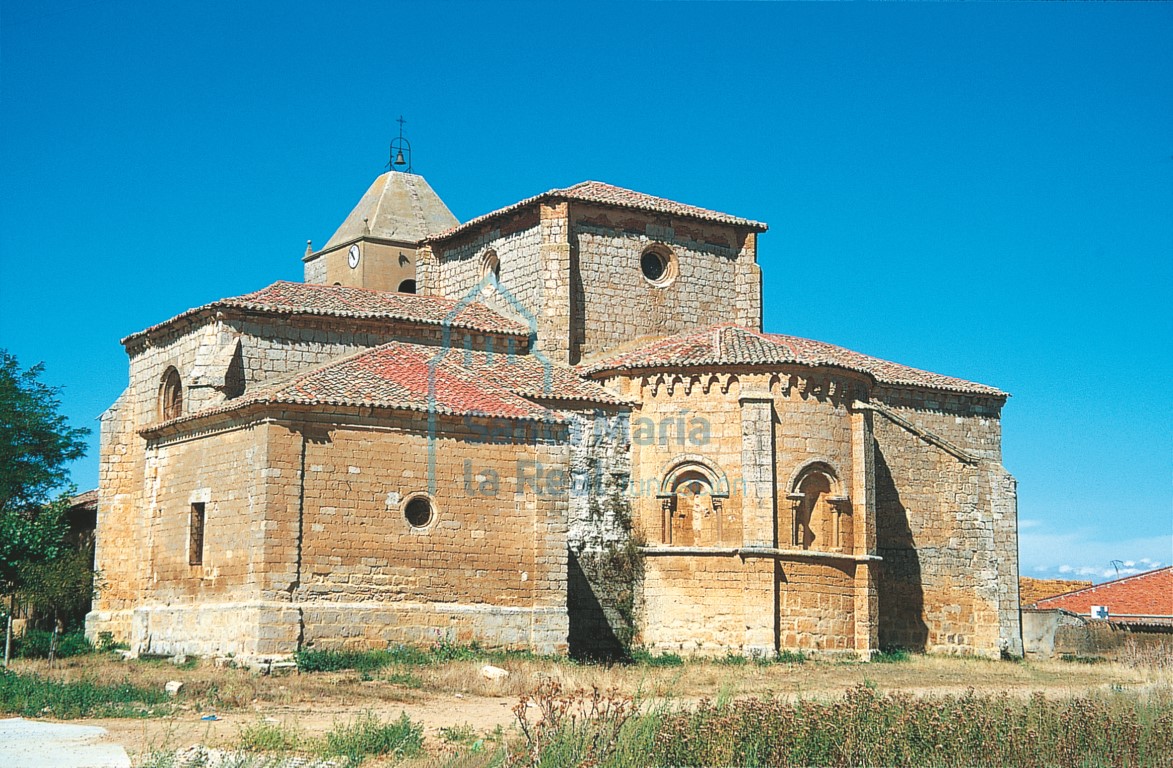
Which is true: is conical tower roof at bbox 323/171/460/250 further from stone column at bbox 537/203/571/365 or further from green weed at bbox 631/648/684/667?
green weed at bbox 631/648/684/667

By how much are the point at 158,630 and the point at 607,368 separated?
9.39 metres

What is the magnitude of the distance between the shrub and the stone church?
727 centimetres

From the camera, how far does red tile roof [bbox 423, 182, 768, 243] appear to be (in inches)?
1108

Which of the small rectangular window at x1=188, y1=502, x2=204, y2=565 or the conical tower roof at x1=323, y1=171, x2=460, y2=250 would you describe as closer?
the small rectangular window at x1=188, y1=502, x2=204, y2=565

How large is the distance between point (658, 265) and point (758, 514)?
24.1ft

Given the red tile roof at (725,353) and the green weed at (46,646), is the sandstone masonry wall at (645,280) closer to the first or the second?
the red tile roof at (725,353)

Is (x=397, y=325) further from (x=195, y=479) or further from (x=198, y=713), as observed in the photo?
(x=198, y=713)

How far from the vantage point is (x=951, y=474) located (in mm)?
29516

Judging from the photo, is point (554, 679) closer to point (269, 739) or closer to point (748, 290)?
point (269, 739)

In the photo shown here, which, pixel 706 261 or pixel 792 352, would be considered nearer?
pixel 792 352

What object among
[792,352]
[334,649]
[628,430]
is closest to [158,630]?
[334,649]

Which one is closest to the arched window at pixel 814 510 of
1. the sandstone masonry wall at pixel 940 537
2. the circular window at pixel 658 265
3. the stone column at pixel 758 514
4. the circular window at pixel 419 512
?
the stone column at pixel 758 514

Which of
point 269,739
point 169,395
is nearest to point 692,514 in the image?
point 169,395

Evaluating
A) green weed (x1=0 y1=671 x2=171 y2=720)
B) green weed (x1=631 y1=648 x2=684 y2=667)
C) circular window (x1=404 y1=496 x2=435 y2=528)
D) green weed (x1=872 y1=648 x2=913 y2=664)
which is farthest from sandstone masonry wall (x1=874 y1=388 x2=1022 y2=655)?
green weed (x1=0 y1=671 x2=171 y2=720)
